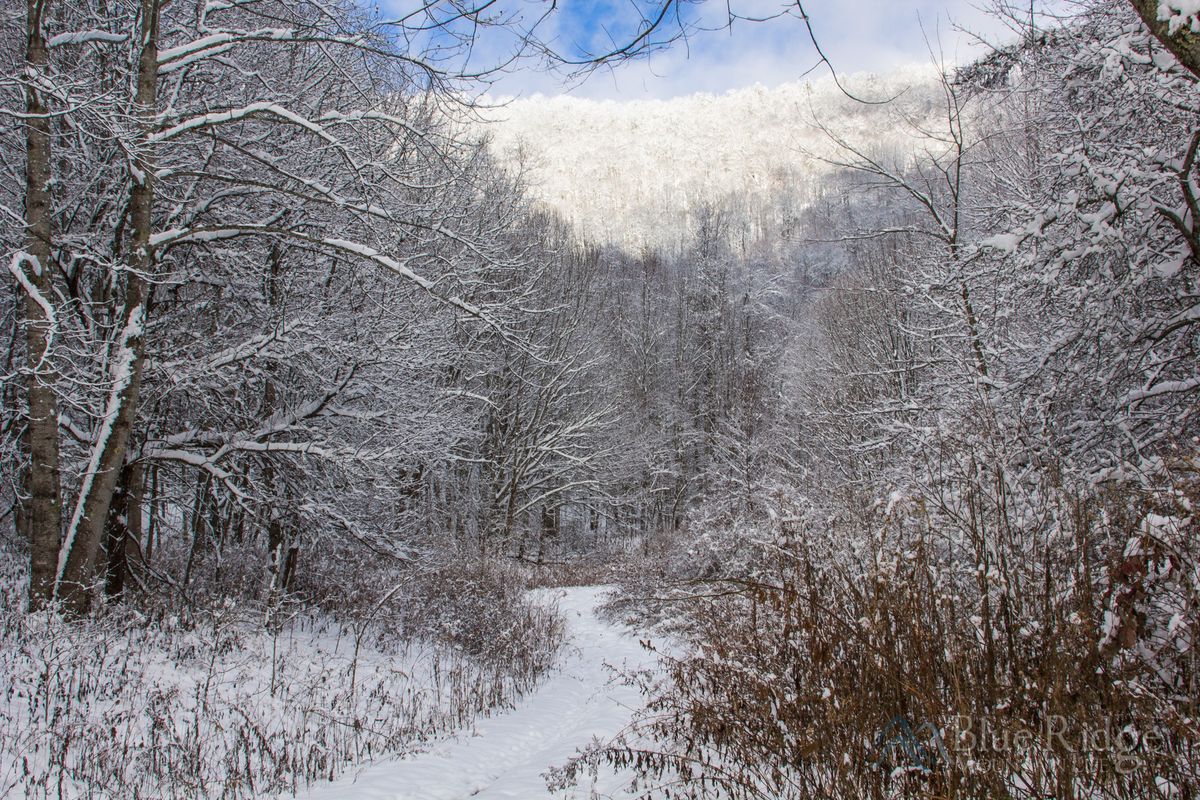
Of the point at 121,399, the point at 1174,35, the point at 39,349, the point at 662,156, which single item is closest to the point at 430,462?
the point at 121,399

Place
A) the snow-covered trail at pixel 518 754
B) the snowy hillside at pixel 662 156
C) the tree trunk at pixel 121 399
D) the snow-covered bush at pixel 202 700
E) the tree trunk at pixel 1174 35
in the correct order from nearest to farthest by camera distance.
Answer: the tree trunk at pixel 1174 35
the snow-covered bush at pixel 202 700
the snow-covered trail at pixel 518 754
the tree trunk at pixel 121 399
the snowy hillside at pixel 662 156

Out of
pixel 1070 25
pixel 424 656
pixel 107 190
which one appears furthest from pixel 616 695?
pixel 1070 25

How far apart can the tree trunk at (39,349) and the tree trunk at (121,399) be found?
0.14m

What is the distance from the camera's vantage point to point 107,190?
7.12 metres

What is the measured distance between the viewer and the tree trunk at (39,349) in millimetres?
5516

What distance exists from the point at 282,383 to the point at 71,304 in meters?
2.89

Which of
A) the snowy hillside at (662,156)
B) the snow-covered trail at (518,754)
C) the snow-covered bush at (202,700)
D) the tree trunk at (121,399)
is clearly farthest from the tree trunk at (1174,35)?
the snowy hillside at (662,156)

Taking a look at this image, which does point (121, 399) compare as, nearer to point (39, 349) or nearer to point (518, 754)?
point (39, 349)

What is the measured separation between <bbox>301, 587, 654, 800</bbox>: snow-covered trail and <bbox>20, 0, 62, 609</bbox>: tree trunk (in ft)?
11.4

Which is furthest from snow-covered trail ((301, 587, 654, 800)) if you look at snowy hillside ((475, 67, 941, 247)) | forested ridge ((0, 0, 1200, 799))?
snowy hillside ((475, 67, 941, 247))

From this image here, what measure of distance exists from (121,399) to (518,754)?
16.6 feet

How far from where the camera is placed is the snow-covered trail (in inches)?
171

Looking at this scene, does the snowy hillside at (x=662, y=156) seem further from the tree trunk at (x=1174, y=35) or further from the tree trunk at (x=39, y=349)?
the tree trunk at (x=1174, y=35)

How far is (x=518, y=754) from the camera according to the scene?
5.59 metres
